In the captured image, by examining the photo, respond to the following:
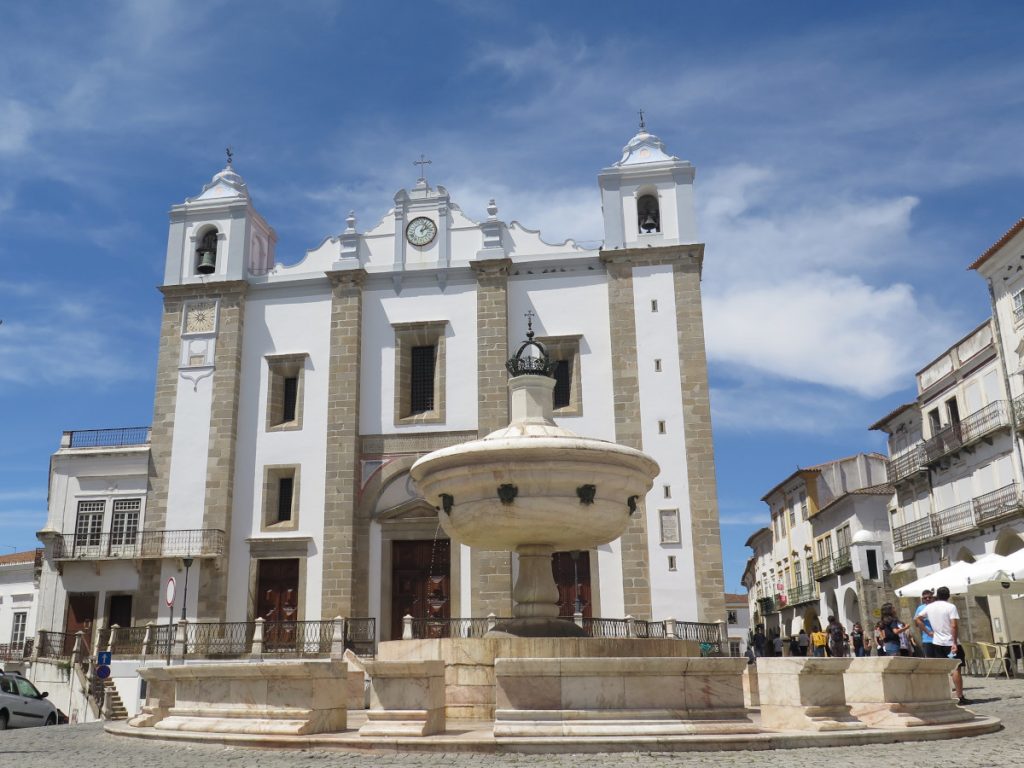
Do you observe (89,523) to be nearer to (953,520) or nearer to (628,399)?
(628,399)

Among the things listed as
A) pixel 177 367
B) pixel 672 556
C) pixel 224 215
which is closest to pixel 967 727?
pixel 672 556

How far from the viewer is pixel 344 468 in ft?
75.6

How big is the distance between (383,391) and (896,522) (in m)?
17.5

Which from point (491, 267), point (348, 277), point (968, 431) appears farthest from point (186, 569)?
point (968, 431)

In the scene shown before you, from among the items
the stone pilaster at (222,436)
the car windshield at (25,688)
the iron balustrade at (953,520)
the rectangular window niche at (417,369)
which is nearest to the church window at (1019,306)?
the iron balustrade at (953,520)

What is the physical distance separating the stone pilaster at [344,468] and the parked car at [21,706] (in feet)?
23.0

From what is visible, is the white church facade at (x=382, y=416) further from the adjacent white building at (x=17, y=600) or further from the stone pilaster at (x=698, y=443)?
the adjacent white building at (x=17, y=600)

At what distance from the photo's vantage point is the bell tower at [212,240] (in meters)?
25.6

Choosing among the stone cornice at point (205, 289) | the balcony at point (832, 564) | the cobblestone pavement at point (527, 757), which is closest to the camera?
the cobblestone pavement at point (527, 757)

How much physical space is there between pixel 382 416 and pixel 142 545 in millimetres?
6601

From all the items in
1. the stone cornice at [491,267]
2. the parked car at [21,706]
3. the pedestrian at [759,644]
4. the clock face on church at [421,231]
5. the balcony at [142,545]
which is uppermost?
the clock face on church at [421,231]

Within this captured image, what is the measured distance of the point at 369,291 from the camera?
24953mm

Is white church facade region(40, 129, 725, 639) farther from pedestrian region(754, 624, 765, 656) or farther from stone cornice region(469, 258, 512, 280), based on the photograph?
pedestrian region(754, 624, 765, 656)

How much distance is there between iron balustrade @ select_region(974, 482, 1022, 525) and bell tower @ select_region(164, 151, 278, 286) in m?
19.7
